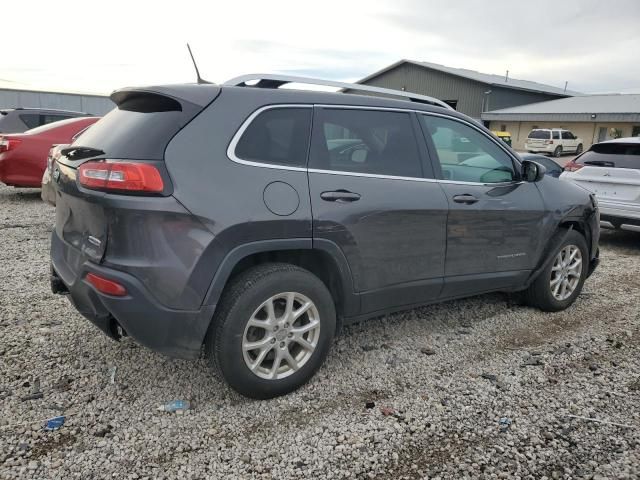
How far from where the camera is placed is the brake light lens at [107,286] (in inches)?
96.0

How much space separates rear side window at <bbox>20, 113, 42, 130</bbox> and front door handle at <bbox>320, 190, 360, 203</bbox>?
9645mm

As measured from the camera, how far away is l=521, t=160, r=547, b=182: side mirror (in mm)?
3914

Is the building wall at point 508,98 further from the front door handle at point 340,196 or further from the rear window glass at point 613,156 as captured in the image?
the front door handle at point 340,196

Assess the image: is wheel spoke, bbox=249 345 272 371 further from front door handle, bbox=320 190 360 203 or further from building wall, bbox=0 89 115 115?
building wall, bbox=0 89 115 115

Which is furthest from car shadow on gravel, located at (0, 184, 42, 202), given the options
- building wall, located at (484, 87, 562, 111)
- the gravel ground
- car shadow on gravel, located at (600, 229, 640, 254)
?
building wall, located at (484, 87, 562, 111)

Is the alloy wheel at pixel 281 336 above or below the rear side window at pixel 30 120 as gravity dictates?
below

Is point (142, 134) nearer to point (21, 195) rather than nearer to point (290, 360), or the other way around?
point (290, 360)

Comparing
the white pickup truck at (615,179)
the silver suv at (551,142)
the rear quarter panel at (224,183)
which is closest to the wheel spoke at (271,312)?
the rear quarter panel at (224,183)

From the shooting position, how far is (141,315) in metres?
2.46

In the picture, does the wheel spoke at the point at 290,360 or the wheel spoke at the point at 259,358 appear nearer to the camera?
the wheel spoke at the point at 259,358

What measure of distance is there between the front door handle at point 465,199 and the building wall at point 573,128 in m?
36.7

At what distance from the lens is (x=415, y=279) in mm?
3357

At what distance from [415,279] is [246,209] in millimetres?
1381

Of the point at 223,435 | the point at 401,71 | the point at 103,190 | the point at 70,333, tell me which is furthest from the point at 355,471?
the point at 401,71
